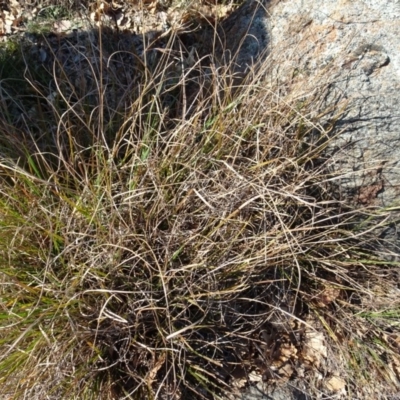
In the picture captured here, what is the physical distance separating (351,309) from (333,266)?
0.80ft

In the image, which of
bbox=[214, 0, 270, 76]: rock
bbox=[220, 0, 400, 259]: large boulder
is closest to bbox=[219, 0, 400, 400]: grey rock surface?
bbox=[220, 0, 400, 259]: large boulder

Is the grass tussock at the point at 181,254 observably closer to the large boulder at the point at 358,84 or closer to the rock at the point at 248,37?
the large boulder at the point at 358,84

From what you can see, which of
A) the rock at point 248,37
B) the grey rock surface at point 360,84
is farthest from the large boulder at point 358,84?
the rock at point 248,37

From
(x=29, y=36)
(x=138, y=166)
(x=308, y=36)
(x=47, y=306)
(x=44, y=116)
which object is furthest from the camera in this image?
(x=29, y=36)

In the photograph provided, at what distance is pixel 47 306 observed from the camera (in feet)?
8.37

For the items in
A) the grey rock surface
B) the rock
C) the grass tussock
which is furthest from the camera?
the rock

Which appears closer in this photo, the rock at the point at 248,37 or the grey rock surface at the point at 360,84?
the grey rock surface at the point at 360,84

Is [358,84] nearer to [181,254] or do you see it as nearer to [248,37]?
[248,37]

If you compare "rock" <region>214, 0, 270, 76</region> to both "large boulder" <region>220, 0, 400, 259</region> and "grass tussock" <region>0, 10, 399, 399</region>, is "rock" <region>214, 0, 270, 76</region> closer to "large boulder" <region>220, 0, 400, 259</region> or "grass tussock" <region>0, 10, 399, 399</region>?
"large boulder" <region>220, 0, 400, 259</region>

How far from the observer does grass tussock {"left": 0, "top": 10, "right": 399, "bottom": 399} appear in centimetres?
255

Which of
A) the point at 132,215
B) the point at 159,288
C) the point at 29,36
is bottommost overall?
the point at 159,288

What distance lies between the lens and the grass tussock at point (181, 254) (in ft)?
8.36

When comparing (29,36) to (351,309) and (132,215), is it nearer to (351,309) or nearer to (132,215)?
(132,215)

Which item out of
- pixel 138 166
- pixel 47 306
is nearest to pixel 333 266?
pixel 138 166
